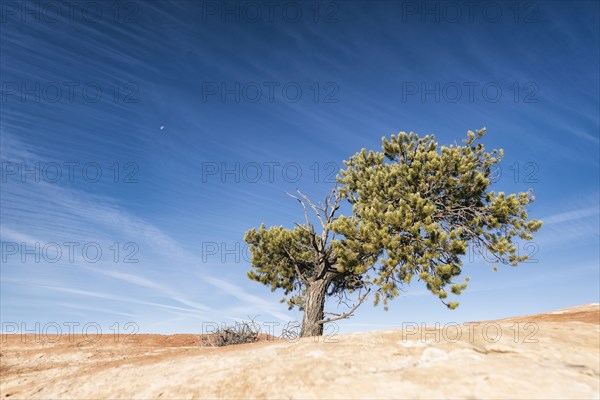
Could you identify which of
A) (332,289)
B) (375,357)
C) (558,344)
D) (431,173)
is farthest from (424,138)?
(375,357)

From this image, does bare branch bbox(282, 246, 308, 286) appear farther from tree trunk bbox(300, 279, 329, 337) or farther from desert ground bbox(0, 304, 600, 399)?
desert ground bbox(0, 304, 600, 399)

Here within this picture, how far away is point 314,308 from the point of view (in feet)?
59.6

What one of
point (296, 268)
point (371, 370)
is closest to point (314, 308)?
point (296, 268)

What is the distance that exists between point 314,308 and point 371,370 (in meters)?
11.2

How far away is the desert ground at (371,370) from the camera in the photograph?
6391mm

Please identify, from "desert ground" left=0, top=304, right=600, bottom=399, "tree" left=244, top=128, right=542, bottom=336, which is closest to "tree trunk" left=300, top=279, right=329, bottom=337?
"tree" left=244, top=128, right=542, bottom=336

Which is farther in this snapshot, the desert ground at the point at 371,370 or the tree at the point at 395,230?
the tree at the point at 395,230

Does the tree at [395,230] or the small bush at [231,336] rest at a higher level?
the tree at [395,230]

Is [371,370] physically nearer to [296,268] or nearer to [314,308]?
[314,308]

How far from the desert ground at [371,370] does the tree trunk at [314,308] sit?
834cm

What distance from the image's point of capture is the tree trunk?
17.7m

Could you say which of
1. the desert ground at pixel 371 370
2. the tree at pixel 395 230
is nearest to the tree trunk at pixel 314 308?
the tree at pixel 395 230

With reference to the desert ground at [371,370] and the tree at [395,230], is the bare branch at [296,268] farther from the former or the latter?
the desert ground at [371,370]

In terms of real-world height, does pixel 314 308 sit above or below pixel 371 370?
below
